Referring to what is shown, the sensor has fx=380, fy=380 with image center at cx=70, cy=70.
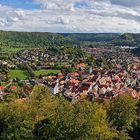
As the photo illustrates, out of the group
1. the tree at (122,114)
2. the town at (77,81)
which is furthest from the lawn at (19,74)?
the tree at (122,114)

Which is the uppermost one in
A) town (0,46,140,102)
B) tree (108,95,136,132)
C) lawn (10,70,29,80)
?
tree (108,95,136,132)

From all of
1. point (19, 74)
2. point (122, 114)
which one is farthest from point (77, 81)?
point (122, 114)

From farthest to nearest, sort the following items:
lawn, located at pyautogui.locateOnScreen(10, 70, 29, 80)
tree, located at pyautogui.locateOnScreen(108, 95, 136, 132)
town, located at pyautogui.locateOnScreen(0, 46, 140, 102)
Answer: lawn, located at pyautogui.locateOnScreen(10, 70, 29, 80) < town, located at pyautogui.locateOnScreen(0, 46, 140, 102) < tree, located at pyautogui.locateOnScreen(108, 95, 136, 132)

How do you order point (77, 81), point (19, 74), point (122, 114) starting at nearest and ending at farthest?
point (122, 114), point (77, 81), point (19, 74)

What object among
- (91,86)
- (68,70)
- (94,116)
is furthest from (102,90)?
(94,116)

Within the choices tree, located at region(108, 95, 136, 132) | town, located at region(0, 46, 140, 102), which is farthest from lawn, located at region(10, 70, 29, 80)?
tree, located at region(108, 95, 136, 132)

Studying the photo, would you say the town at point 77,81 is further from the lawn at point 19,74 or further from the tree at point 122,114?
the tree at point 122,114

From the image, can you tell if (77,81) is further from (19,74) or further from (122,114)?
(122,114)

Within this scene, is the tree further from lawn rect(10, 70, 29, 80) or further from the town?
lawn rect(10, 70, 29, 80)

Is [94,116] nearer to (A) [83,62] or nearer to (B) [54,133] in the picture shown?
(B) [54,133]

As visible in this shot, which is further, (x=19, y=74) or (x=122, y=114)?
(x=19, y=74)

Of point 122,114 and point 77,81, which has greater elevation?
point 122,114
